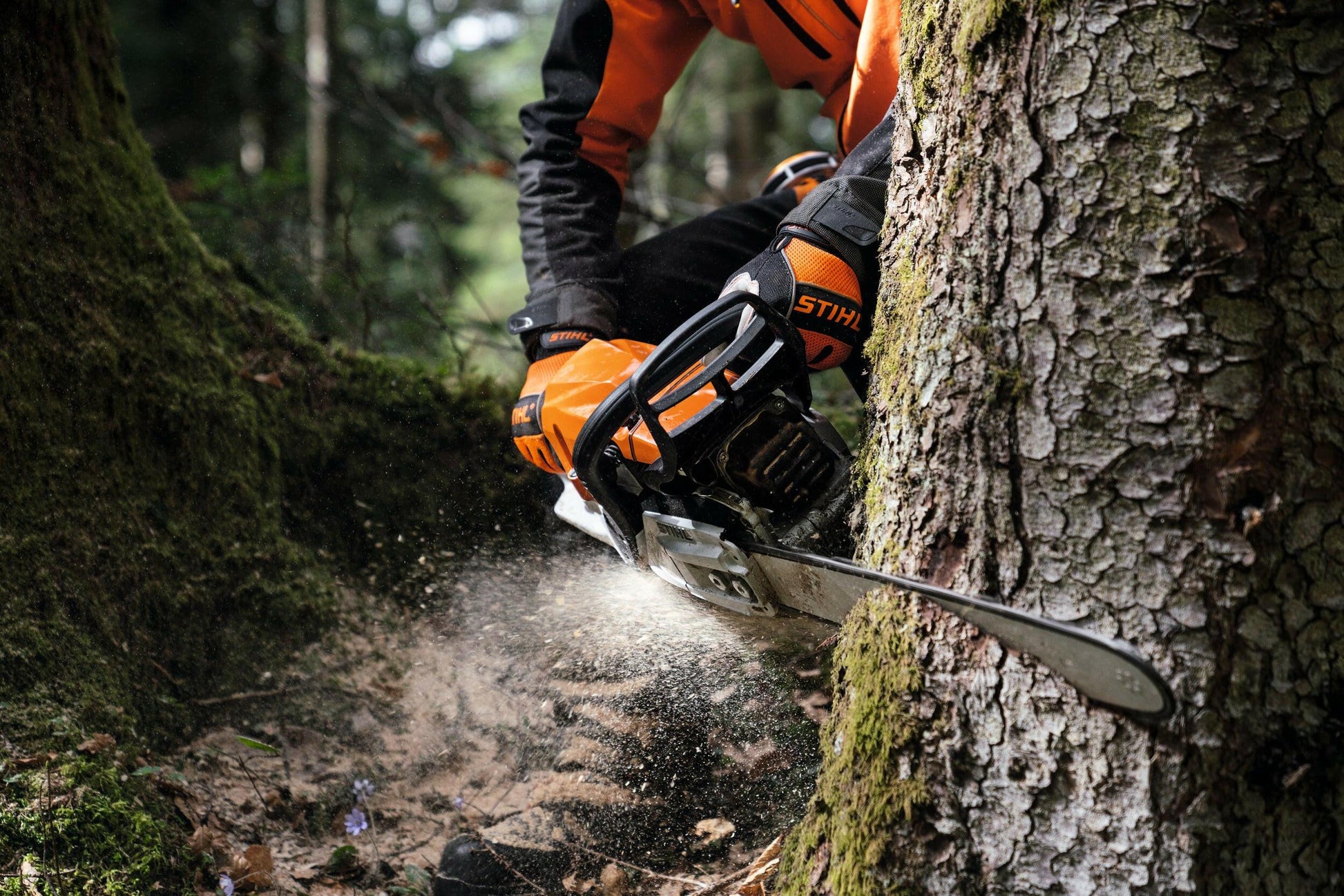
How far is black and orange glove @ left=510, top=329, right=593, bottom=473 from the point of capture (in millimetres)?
2010

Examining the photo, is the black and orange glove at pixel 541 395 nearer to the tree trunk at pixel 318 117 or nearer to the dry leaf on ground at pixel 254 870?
the dry leaf on ground at pixel 254 870

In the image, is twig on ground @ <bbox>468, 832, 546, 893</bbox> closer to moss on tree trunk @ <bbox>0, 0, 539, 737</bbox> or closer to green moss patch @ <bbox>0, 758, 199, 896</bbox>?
green moss patch @ <bbox>0, 758, 199, 896</bbox>

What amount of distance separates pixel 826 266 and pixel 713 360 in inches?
11.6

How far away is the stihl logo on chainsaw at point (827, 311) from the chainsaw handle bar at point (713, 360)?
60mm

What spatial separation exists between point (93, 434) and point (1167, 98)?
7.83ft

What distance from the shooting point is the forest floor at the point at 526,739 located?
193cm

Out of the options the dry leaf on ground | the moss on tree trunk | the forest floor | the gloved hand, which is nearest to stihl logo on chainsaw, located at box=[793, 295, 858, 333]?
the gloved hand

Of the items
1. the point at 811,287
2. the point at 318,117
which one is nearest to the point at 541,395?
the point at 811,287

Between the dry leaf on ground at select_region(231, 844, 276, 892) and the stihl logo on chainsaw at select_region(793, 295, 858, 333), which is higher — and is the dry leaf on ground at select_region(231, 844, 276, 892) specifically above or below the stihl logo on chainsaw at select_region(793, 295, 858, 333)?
below

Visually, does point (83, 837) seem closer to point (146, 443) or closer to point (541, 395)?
point (146, 443)

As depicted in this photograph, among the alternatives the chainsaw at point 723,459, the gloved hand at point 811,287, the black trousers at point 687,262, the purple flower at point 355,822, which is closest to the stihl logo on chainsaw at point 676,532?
the chainsaw at point 723,459

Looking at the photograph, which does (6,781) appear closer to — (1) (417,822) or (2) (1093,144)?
(1) (417,822)

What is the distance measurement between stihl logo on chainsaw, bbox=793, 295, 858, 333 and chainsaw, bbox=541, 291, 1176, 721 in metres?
0.09

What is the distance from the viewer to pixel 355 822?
1.99 meters
